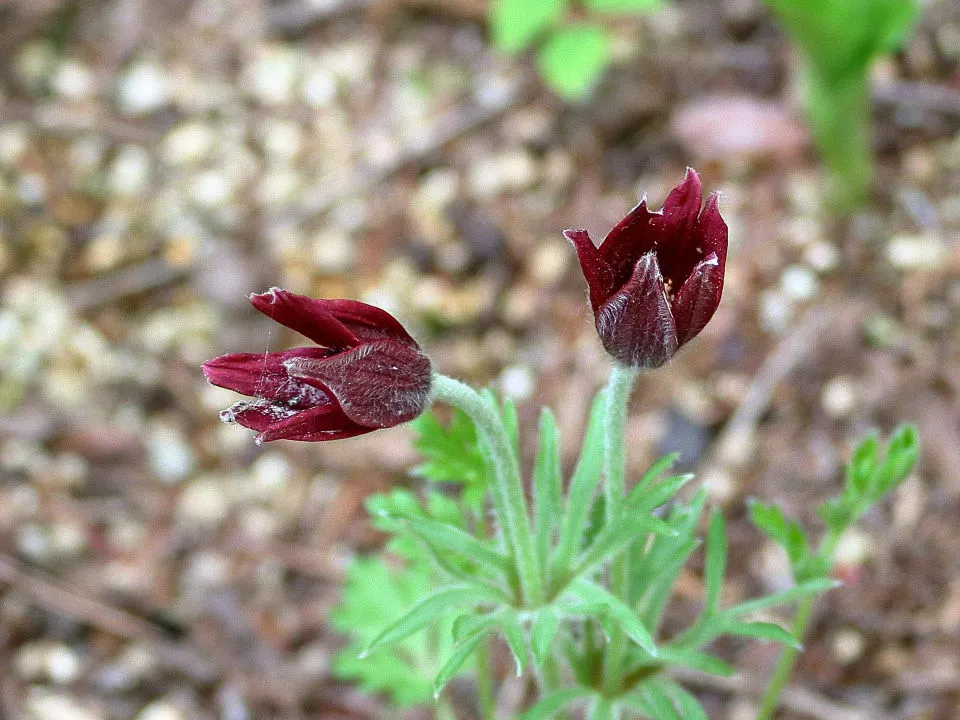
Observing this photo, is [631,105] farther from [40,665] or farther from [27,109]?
[40,665]

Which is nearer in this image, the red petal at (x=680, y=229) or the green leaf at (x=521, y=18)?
the red petal at (x=680, y=229)

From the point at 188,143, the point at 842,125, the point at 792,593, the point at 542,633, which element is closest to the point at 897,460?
the point at 792,593

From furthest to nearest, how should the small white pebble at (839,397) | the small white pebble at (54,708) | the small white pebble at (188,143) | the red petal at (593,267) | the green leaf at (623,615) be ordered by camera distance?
the small white pebble at (188,143)
the small white pebble at (839,397)
the small white pebble at (54,708)
the green leaf at (623,615)
the red petal at (593,267)

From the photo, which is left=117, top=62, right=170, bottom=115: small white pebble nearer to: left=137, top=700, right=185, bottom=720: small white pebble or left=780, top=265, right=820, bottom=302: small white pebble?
left=137, top=700, right=185, bottom=720: small white pebble

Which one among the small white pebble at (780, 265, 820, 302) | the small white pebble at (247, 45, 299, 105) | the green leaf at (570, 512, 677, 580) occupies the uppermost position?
the small white pebble at (247, 45, 299, 105)

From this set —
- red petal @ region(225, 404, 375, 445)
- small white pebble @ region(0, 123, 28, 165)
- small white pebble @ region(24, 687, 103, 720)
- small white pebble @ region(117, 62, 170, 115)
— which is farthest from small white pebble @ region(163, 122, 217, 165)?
red petal @ region(225, 404, 375, 445)

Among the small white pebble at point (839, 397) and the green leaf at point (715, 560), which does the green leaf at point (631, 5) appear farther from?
the green leaf at point (715, 560)

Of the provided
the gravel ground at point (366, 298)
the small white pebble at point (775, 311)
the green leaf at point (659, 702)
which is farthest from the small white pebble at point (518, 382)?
the green leaf at point (659, 702)
